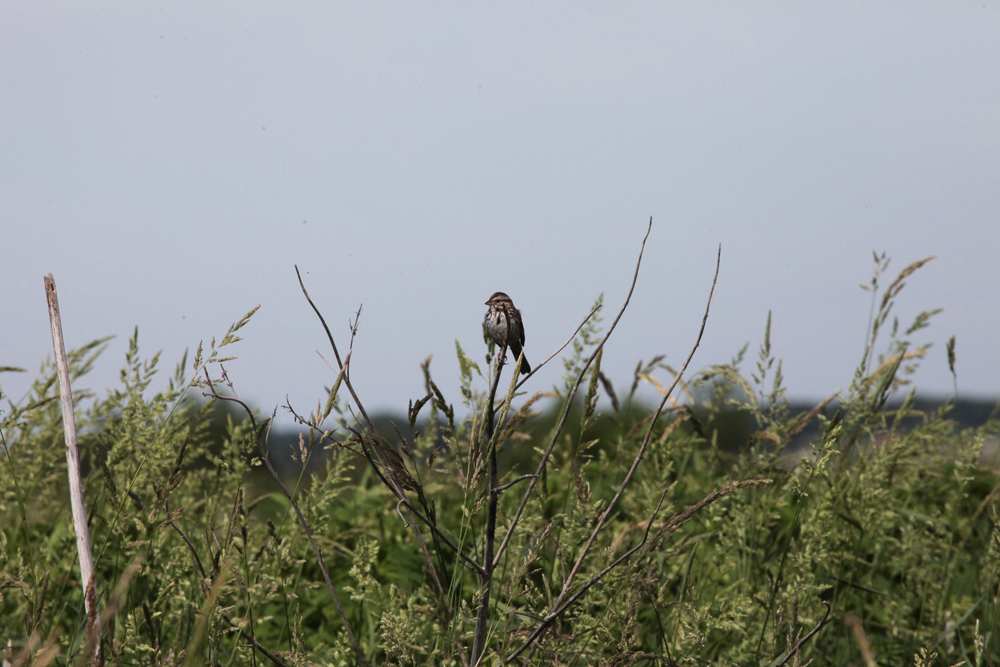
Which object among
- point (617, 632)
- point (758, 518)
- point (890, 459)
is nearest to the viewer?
point (617, 632)

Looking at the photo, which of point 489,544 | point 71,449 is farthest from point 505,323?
point 71,449

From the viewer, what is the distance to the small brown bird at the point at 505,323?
1930mm

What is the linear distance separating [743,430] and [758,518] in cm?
941

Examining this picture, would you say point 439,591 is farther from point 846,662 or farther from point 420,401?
point 846,662

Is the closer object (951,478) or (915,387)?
(915,387)

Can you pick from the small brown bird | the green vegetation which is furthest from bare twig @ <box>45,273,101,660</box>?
the small brown bird

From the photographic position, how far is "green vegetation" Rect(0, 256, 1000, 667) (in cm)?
170

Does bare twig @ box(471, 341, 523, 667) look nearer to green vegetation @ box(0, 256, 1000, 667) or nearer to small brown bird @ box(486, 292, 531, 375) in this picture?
green vegetation @ box(0, 256, 1000, 667)

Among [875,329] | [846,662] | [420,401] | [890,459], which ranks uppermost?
[875,329]

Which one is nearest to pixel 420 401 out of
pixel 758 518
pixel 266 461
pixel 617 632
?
pixel 266 461

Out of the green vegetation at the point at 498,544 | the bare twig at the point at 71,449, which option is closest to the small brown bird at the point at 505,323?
the green vegetation at the point at 498,544

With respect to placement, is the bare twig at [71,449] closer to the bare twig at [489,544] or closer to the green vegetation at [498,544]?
the green vegetation at [498,544]

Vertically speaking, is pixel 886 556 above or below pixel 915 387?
below

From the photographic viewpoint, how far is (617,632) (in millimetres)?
2246
